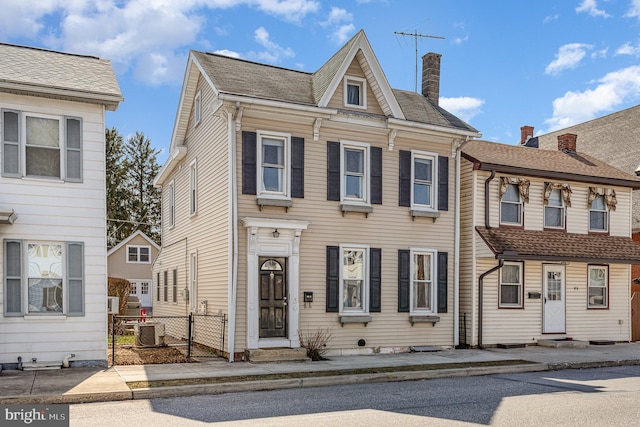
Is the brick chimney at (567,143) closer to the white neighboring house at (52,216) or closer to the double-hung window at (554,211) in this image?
the double-hung window at (554,211)

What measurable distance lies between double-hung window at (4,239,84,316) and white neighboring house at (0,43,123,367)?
20 millimetres

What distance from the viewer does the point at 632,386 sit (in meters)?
12.2

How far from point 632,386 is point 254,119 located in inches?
405

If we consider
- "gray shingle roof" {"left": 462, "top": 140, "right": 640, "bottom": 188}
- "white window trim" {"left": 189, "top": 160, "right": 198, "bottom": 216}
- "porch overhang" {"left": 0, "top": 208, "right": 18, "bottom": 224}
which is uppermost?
"gray shingle roof" {"left": 462, "top": 140, "right": 640, "bottom": 188}

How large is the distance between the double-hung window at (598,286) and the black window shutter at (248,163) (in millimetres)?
12094

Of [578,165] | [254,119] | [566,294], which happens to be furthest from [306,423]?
[578,165]

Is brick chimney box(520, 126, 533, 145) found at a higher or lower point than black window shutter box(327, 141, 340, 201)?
higher

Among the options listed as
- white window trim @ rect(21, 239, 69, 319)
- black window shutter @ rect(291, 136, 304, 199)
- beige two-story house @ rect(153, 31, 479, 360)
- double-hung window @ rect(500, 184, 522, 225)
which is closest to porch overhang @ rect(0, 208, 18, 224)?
white window trim @ rect(21, 239, 69, 319)

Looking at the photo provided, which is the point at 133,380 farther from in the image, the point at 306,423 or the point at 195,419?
the point at 306,423

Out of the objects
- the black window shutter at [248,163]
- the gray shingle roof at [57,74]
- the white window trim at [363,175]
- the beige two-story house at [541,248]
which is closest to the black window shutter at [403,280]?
the white window trim at [363,175]

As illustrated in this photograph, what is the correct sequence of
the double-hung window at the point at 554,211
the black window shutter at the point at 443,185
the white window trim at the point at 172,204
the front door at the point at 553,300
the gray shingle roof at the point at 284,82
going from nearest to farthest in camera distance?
the gray shingle roof at the point at 284,82
the black window shutter at the point at 443,185
the front door at the point at 553,300
the double-hung window at the point at 554,211
the white window trim at the point at 172,204

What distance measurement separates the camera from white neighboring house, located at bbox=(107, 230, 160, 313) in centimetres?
4444

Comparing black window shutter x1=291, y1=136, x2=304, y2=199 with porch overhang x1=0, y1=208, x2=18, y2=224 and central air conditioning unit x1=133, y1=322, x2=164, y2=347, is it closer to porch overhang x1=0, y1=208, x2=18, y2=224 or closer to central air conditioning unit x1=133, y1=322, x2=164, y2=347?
central air conditioning unit x1=133, y1=322, x2=164, y2=347

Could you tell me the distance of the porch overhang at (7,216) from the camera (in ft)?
39.4
